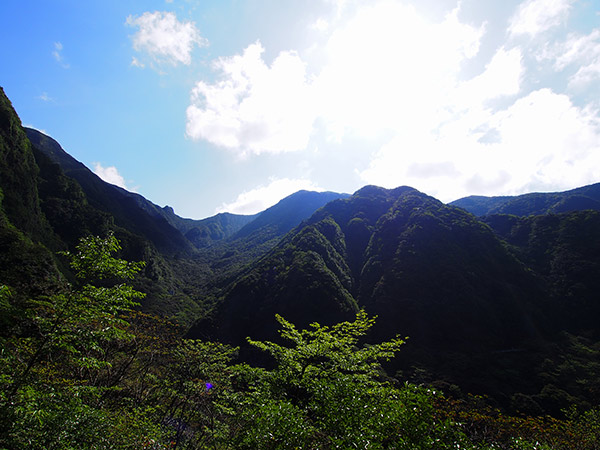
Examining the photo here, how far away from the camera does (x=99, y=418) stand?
7.25 metres

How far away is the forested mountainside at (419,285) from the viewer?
5044 cm

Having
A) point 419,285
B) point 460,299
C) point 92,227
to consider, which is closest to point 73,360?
point 419,285

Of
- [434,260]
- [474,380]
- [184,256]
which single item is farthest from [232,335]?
[184,256]

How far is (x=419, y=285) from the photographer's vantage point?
2960 inches

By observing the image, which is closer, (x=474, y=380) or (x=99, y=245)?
(x=99, y=245)

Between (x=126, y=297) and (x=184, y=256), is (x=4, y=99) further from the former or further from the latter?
(x=184, y=256)

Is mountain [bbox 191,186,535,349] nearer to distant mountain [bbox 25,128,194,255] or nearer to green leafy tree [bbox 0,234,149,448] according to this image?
green leafy tree [bbox 0,234,149,448]

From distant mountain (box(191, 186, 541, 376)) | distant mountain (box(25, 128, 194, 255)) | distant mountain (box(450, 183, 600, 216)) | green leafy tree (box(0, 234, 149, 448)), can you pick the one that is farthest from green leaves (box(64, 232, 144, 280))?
distant mountain (box(450, 183, 600, 216))

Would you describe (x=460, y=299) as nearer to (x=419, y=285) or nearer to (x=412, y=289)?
(x=419, y=285)

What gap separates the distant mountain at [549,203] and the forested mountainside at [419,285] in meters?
40.8

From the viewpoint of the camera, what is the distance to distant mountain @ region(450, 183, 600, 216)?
11669 cm

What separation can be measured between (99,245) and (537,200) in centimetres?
17872

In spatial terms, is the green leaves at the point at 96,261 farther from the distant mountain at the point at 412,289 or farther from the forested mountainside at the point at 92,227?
the distant mountain at the point at 412,289

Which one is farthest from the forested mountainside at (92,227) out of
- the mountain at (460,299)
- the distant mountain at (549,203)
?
the distant mountain at (549,203)
